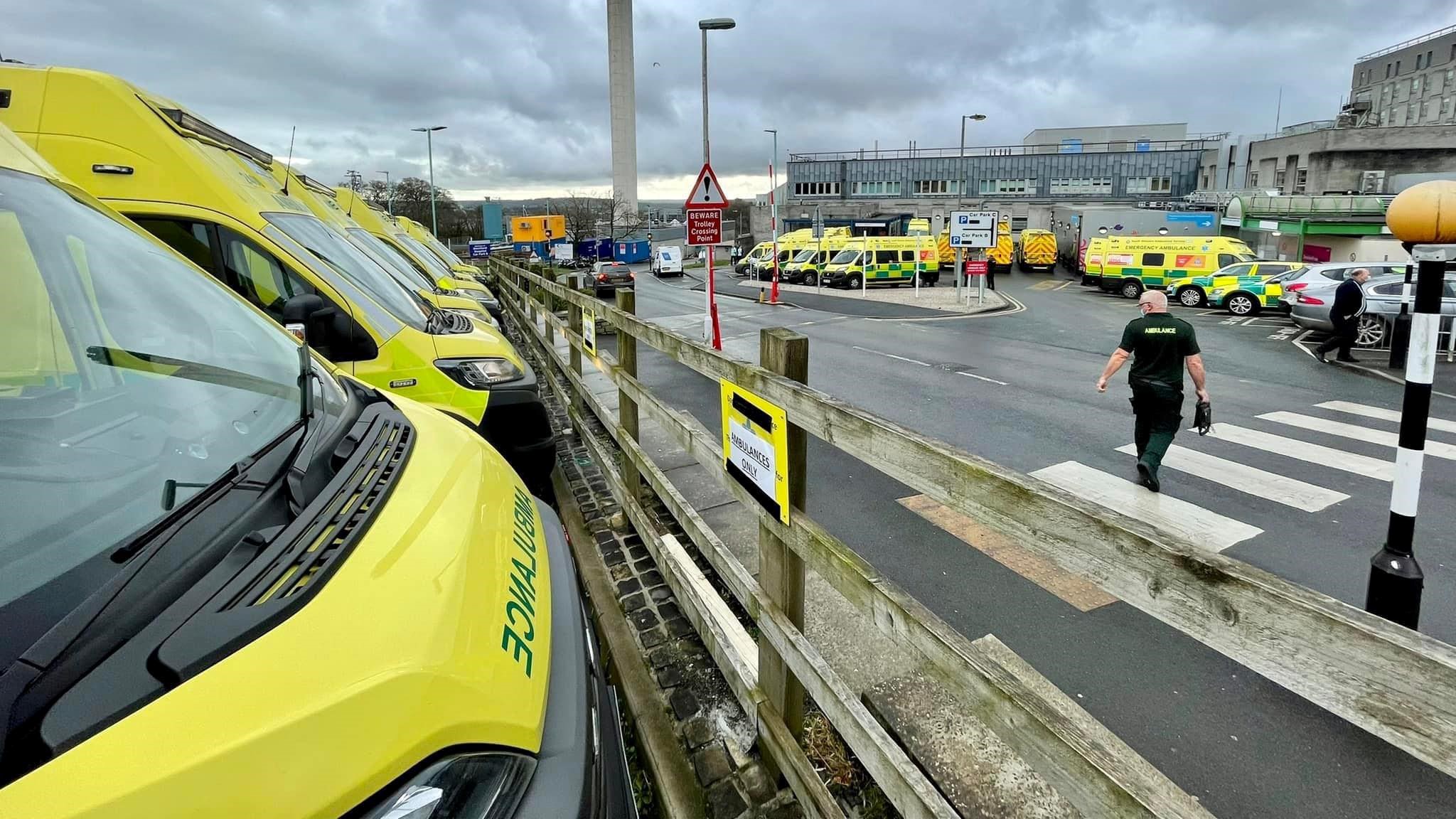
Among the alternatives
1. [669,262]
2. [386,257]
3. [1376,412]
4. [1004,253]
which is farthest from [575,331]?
[1004,253]

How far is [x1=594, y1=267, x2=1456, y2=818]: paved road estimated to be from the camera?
321cm

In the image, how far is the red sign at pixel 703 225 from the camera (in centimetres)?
1409

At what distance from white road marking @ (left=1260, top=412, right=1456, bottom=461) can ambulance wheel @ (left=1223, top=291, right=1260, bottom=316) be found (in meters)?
16.8

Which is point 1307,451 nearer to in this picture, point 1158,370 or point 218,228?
point 1158,370

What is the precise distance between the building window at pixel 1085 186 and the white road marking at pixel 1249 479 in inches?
3386

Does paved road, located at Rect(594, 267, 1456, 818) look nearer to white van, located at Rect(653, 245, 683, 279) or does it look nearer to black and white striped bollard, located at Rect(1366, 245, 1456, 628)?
black and white striped bollard, located at Rect(1366, 245, 1456, 628)

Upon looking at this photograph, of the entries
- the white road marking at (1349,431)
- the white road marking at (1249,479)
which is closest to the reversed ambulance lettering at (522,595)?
the white road marking at (1249,479)

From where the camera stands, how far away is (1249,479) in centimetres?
709

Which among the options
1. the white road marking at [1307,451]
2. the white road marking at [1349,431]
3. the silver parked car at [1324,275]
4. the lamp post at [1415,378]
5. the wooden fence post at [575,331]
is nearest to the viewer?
the lamp post at [1415,378]

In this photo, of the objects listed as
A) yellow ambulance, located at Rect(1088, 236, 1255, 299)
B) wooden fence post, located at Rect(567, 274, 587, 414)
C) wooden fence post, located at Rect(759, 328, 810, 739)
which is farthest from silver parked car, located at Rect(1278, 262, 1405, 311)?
wooden fence post, located at Rect(759, 328, 810, 739)

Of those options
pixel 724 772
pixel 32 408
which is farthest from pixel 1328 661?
pixel 32 408

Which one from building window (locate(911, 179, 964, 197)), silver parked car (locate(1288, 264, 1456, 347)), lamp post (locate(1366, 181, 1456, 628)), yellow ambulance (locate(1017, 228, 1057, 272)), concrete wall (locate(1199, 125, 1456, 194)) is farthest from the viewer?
building window (locate(911, 179, 964, 197))

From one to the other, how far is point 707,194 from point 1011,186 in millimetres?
82763

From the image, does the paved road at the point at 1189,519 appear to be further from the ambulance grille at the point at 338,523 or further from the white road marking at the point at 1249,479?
the ambulance grille at the point at 338,523
